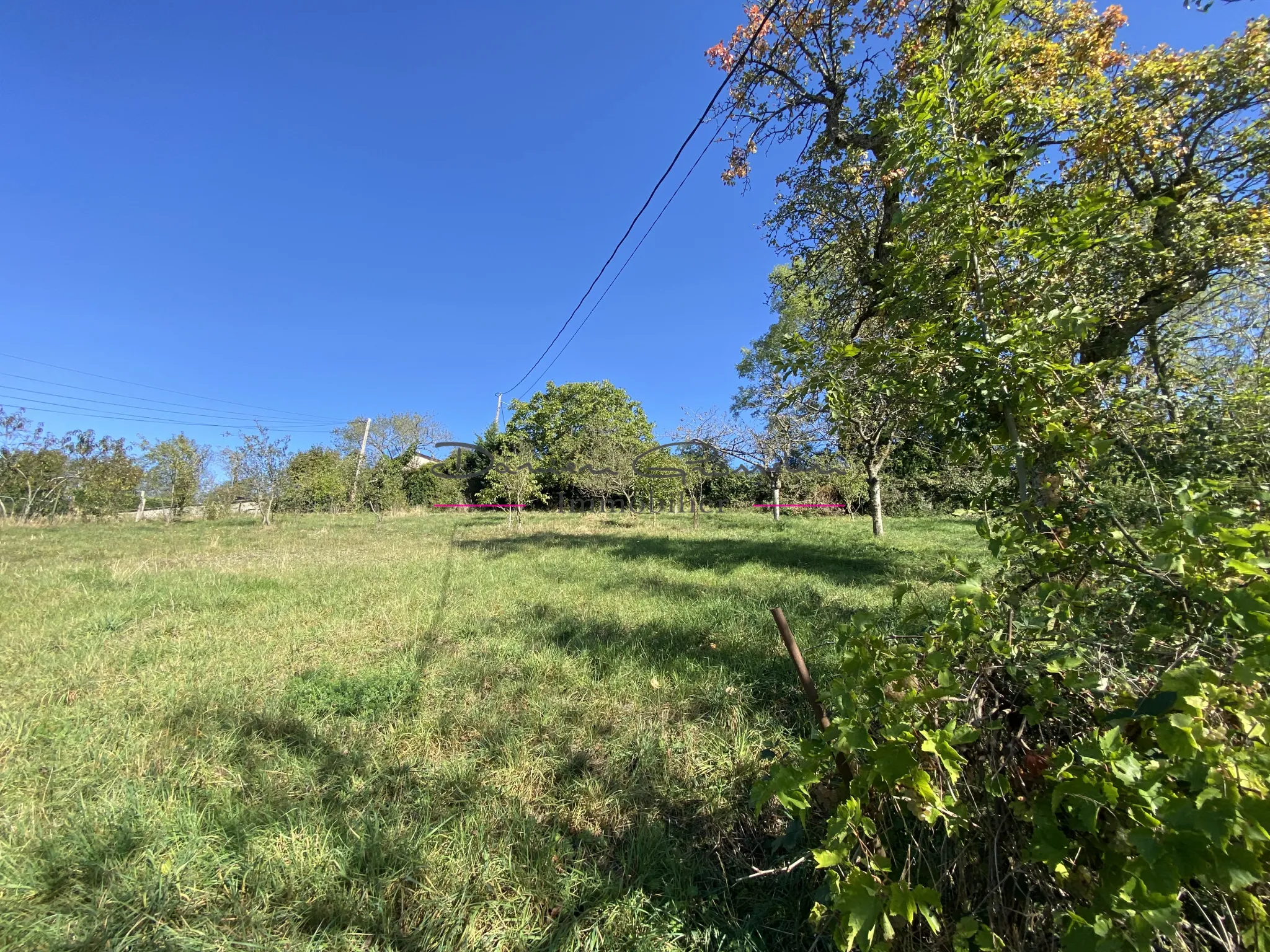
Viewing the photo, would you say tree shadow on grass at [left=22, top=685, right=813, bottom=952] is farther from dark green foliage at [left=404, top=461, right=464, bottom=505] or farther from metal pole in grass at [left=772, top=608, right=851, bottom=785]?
dark green foliage at [left=404, top=461, right=464, bottom=505]

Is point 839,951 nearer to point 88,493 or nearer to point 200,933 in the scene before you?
point 200,933

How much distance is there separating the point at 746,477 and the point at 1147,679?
24722mm

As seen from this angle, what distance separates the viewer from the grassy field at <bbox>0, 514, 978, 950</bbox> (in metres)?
1.58

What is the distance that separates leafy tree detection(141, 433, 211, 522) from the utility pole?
639cm

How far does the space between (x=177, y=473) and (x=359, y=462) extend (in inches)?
321

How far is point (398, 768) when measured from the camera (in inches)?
92.7

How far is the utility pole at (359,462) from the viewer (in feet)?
87.8

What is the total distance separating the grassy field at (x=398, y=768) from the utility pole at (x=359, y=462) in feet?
75.1

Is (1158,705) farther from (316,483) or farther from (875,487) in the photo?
(316,483)

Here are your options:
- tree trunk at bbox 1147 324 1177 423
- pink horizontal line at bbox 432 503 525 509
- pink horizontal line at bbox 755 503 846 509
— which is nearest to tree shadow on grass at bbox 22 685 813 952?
tree trunk at bbox 1147 324 1177 423

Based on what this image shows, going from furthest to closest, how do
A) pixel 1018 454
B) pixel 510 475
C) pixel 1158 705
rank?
pixel 510 475, pixel 1018 454, pixel 1158 705

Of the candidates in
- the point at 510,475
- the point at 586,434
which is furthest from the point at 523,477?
the point at 586,434

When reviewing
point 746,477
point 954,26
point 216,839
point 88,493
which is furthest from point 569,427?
point 216,839

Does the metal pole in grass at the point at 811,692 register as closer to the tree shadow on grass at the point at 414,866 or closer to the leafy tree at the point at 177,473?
the tree shadow on grass at the point at 414,866
